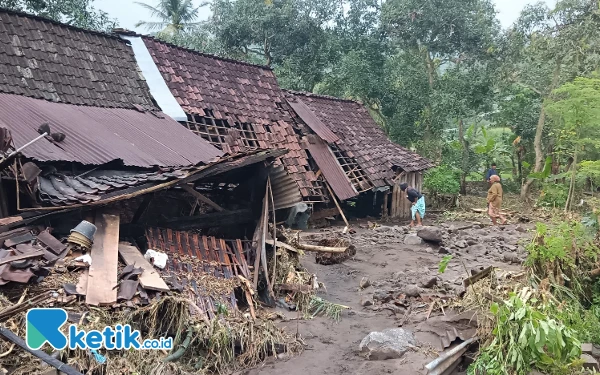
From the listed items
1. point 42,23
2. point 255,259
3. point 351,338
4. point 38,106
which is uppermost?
point 42,23

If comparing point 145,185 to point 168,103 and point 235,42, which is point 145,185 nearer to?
point 168,103

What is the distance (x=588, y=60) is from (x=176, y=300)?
713 inches

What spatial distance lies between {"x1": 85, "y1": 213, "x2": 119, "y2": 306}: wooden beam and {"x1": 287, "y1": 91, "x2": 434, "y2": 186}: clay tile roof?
10.2 metres

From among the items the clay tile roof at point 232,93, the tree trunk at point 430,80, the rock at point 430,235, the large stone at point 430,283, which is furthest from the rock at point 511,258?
the tree trunk at point 430,80

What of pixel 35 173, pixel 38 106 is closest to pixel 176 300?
pixel 35 173

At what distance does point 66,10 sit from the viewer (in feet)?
54.1

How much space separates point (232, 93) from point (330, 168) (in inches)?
141

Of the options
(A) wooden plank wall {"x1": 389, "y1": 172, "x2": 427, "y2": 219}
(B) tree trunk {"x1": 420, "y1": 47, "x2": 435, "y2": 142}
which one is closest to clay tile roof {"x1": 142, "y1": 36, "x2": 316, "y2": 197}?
(A) wooden plank wall {"x1": 389, "y1": 172, "x2": 427, "y2": 219}

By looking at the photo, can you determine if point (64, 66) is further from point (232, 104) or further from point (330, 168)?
point (330, 168)

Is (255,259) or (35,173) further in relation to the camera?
(255,259)

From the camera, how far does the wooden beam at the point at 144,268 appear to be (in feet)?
16.5

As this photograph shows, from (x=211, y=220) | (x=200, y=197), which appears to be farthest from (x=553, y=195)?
(x=200, y=197)

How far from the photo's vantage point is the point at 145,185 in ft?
18.6

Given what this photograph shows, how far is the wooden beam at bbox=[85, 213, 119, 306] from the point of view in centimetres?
462
